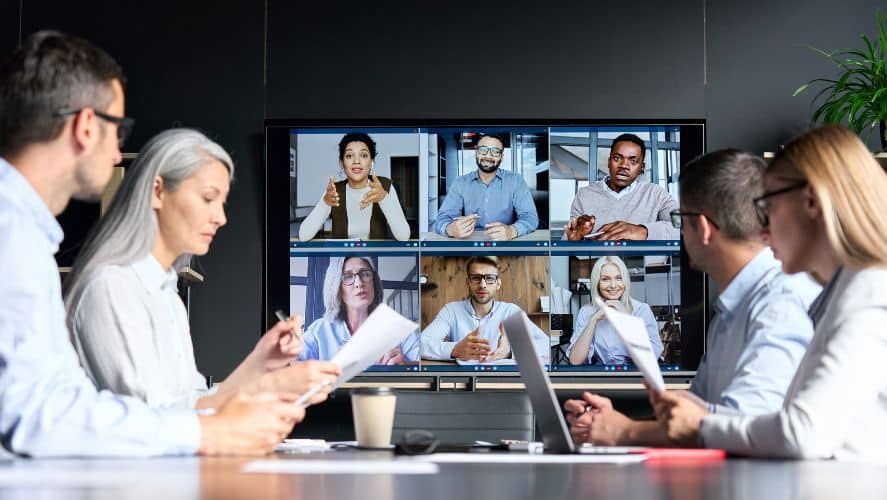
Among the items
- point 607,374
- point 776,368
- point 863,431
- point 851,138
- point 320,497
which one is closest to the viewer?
point 320,497

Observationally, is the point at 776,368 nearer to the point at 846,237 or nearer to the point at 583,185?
the point at 846,237

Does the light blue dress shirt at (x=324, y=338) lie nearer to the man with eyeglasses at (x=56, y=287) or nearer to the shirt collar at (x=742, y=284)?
the shirt collar at (x=742, y=284)

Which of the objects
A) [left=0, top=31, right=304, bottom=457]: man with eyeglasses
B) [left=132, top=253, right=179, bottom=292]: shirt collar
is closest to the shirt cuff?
[left=0, top=31, right=304, bottom=457]: man with eyeglasses

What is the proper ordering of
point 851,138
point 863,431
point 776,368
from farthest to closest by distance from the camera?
point 776,368
point 851,138
point 863,431


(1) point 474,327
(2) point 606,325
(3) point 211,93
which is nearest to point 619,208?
(2) point 606,325

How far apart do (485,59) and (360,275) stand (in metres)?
1.20

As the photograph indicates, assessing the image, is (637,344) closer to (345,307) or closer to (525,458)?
(525,458)

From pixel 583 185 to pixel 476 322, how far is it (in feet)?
2.65

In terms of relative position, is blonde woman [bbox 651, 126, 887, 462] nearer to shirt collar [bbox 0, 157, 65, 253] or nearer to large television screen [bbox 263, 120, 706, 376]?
shirt collar [bbox 0, 157, 65, 253]

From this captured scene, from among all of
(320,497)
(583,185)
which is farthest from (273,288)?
(320,497)

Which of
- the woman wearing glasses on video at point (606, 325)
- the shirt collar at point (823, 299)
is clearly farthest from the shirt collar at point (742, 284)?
the woman wearing glasses on video at point (606, 325)

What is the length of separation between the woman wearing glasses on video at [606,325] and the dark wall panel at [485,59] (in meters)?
0.80

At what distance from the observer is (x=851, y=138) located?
2.18 m

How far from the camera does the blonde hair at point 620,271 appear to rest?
533cm
